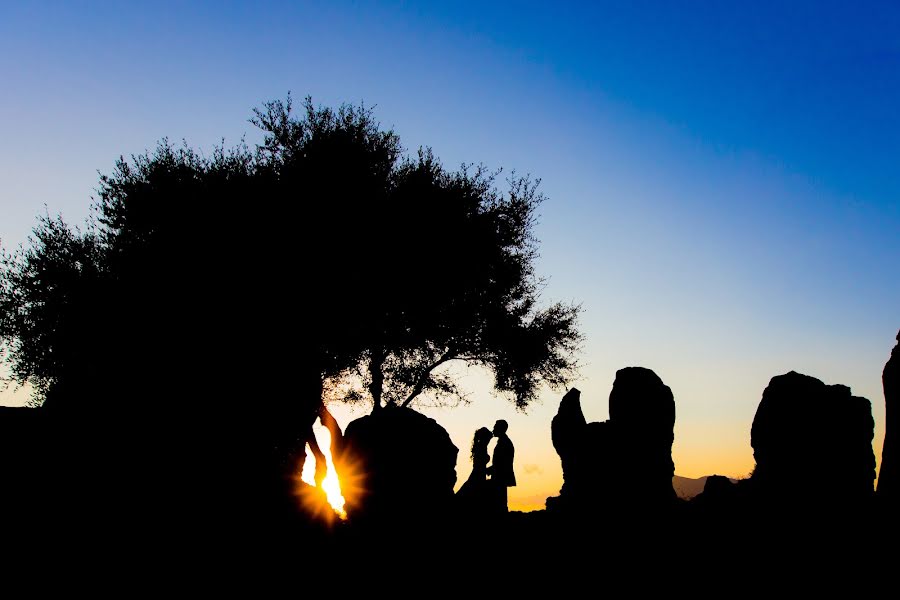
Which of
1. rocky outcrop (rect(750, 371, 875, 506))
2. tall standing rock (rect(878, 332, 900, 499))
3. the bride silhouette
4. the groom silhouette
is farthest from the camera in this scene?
the groom silhouette

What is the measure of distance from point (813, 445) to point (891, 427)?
155 cm

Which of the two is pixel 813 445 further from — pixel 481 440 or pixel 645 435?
pixel 481 440

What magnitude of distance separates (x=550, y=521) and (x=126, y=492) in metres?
11.6

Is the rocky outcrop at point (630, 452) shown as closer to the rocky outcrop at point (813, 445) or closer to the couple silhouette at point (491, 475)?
the couple silhouette at point (491, 475)

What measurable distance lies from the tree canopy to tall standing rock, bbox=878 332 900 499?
39.4 feet

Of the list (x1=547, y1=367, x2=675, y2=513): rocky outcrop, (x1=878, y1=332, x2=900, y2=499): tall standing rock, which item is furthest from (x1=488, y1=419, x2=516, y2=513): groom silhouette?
(x1=878, y1=332, x2=900, y2=499): tall standing rock

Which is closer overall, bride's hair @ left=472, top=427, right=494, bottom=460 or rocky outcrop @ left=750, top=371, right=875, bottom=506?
rocky outcrop @ left=750, top=371, right=875, bottom=506

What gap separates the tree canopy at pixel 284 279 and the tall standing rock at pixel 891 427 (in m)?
12.0

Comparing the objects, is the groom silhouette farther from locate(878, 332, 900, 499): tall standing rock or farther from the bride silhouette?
locate(878, 332, 900, 499): tall standing rock

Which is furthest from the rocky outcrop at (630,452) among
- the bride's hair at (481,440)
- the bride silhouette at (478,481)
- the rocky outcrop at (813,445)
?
the bride's hair at (481,440)

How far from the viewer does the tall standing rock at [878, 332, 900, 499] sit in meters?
11.2

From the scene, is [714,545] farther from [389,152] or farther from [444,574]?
[389,152]

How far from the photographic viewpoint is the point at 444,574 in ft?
35.2

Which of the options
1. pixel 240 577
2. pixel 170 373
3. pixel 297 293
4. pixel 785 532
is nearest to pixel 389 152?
pixel 297 293
